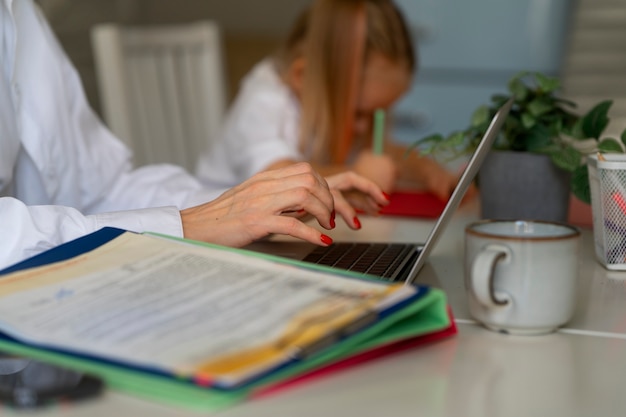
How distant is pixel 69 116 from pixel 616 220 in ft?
2.58

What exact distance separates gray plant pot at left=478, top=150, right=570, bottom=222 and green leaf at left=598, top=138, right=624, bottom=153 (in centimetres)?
10

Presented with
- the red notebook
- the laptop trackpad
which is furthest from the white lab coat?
the red notebook

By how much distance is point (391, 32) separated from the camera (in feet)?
5.68

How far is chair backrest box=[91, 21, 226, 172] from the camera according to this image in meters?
1.93

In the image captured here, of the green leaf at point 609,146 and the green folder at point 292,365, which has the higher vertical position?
the green leaf at point 609,146

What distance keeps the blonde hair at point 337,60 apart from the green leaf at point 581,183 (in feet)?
2.44

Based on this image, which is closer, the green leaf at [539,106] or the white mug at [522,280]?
the white mug at [522,280]

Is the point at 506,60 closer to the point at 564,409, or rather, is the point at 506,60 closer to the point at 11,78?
the point at 11,78

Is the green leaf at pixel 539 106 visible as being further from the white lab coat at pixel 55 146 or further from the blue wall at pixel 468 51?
the blue wall at pixel 468 51

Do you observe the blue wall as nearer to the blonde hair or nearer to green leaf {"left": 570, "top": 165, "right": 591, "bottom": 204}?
the blonde hair

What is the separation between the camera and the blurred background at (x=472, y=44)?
2494 mm

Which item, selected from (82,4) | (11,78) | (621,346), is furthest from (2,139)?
(82,4)

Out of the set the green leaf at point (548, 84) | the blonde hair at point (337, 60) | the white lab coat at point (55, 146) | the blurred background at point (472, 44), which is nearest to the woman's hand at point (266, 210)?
the white lab coat at point (55, 146)

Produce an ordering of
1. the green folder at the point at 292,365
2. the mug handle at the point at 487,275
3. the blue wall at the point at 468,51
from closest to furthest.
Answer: the green folder at the point at 292,365
the mug handle at the point at 487,275
the blue wall at the point at 468,51
